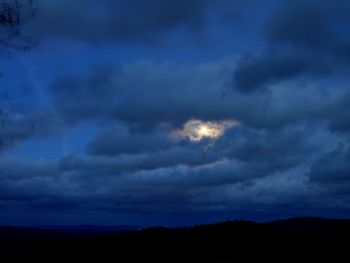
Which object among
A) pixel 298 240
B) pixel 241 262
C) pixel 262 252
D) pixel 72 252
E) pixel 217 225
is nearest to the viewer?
pixel 241 262

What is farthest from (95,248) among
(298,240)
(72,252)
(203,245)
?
(298,240)

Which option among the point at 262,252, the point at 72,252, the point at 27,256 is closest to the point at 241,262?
the point at 262,252

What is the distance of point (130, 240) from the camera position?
61688 millimetres

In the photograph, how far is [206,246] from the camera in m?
54.2

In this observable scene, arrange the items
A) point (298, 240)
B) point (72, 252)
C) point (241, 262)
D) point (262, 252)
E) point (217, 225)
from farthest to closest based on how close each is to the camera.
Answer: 1. point (217, 225)
2. point (72, 252)
3. point (298, 240)
4. point (262, 252)
5. point (241, 262)

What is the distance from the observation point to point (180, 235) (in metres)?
61.7

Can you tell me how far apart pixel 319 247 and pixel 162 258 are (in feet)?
53.5

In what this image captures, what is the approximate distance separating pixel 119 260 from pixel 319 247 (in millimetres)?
21004

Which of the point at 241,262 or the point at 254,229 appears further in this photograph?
the point at 254,229

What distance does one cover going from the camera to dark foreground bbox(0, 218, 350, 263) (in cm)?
4850

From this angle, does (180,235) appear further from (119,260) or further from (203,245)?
(119,260)

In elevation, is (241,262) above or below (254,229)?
below

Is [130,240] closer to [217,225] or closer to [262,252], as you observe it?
[217,225]

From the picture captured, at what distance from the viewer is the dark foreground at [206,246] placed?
159 ft
